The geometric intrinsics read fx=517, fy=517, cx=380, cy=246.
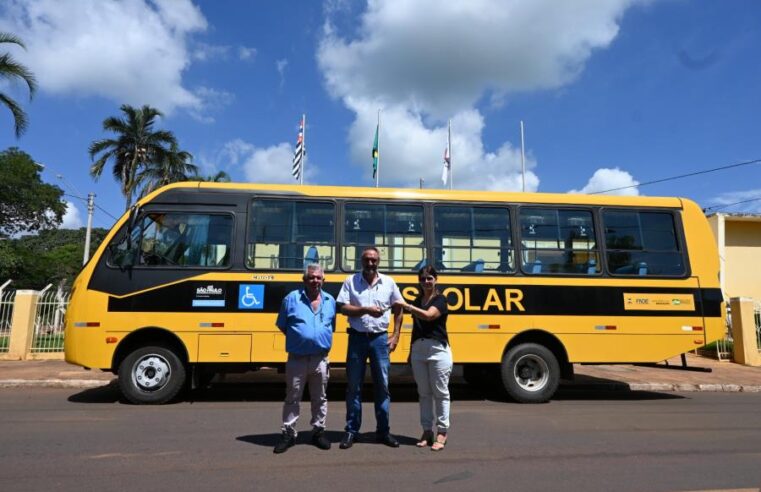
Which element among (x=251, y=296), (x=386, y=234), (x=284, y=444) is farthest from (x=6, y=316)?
(x=284, y=444)

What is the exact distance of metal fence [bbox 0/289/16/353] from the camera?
12.3 metres

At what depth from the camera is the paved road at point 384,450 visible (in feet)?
13.8

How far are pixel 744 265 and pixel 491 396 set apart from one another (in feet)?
65.2

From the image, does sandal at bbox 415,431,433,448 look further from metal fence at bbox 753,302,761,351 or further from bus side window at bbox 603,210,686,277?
metal fence at bbox 753,302,761,351

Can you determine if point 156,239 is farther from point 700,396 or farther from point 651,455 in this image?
point 700,396

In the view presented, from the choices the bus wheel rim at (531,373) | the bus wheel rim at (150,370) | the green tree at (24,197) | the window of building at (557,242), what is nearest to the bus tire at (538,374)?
the bus wheel rim at (531,373)

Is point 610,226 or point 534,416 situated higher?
point 610,226

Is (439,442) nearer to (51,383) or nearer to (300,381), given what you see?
(300,381)

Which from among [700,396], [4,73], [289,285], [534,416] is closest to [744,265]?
[700,396]

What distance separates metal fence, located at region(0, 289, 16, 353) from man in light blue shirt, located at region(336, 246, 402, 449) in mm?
11170

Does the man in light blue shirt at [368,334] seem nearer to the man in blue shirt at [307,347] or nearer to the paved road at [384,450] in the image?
the man in blue shirt at [307,347]

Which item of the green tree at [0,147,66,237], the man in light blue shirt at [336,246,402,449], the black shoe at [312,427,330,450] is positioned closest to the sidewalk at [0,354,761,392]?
the black shoe at [312,427,330,450]

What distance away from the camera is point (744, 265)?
73.9 feet

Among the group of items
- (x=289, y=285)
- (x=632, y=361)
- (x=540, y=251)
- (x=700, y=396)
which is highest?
(x=540, y=251)
